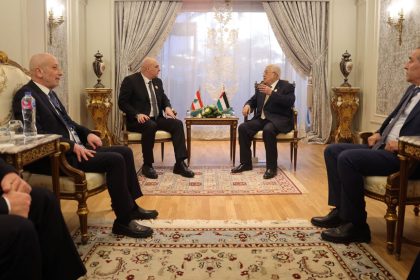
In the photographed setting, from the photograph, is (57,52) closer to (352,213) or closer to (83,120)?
(83,120)

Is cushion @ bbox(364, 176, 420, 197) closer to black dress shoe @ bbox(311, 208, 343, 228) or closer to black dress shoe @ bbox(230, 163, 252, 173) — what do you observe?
black dress shoe @ bbox(311, 208, 343, 228)

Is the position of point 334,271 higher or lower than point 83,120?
lower

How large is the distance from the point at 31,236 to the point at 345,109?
605cm

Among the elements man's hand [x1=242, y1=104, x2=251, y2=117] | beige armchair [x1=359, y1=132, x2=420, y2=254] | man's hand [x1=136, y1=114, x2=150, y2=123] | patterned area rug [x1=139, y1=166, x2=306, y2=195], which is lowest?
patterned area rug [x1=139, y1=166, x2=306, y2=195]

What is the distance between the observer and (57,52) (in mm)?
5812

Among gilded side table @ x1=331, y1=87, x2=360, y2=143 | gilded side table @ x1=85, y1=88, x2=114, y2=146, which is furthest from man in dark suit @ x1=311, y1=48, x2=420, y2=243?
gilded side table @ x1=85, y1=88, x2=114, y2=146

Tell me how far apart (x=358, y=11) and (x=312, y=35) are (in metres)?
0.80

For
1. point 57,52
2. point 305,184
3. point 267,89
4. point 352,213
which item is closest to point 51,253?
point 352,213

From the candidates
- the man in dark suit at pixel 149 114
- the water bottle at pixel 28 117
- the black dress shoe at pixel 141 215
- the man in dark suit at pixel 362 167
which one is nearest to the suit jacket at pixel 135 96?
the man in dark suit at pixel 149 114

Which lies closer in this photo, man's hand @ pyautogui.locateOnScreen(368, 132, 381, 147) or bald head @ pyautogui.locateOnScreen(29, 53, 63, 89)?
bald head @ pyautogui.locateOnScreen(29, 53, 63, 89)

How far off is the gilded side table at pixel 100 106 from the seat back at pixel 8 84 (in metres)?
3.59

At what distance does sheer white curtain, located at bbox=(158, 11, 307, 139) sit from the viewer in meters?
7.59

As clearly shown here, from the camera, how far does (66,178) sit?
273cm

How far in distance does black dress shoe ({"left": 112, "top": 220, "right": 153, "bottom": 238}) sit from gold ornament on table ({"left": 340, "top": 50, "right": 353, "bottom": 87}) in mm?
4932
